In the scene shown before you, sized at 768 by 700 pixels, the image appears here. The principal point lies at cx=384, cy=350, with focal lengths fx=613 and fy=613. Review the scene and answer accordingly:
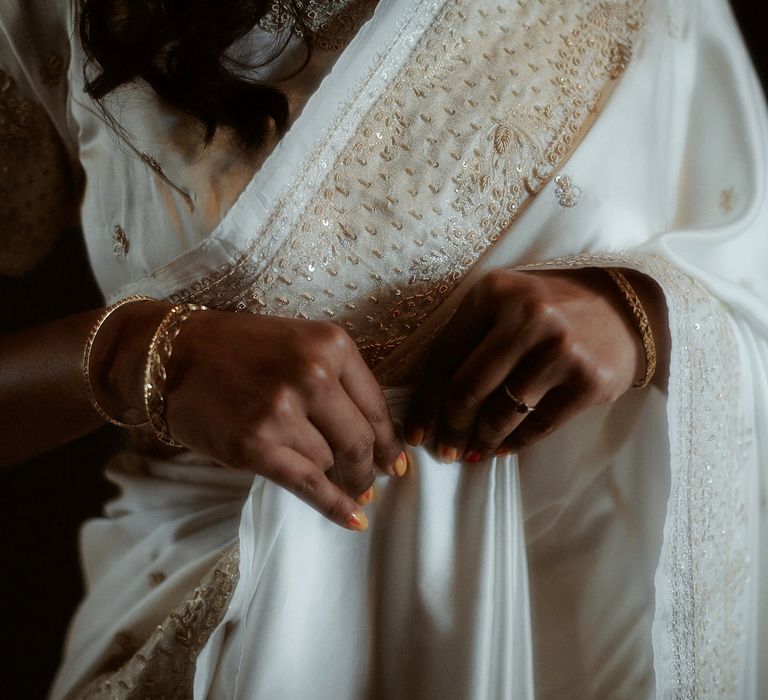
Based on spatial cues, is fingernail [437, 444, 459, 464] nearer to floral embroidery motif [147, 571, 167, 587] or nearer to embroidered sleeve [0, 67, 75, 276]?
floral embroidery motif [147, 571, 167, 587]

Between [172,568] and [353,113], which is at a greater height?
[353,113]

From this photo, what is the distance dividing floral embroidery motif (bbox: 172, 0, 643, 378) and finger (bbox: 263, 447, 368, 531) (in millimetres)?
125

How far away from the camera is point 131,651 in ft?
1.65

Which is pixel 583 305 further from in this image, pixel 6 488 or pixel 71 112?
pixel 6 488

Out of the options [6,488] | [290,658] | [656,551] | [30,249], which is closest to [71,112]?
[30,249]

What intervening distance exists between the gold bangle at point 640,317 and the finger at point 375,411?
193 millimetres

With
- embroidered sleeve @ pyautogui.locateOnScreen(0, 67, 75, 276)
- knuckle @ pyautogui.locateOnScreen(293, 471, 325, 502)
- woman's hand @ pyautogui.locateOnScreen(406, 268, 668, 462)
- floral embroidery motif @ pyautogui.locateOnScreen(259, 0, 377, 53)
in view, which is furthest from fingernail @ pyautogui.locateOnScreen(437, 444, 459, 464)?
embroidered sleeve @ pyautogui.locateOnScreen(0, 67, 75, 276)

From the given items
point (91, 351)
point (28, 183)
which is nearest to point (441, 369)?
point (91, 351)

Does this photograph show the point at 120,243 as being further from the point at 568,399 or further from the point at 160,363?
the point at 568,399

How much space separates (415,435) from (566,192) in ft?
0.72

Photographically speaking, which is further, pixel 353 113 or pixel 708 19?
pixel 708 19

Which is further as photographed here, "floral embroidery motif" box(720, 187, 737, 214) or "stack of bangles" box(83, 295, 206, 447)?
"floral embroidery motif" box(720, 187, 737, 214)

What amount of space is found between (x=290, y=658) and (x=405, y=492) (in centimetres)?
14

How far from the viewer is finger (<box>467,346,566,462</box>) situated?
1.34 ft
